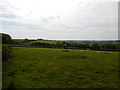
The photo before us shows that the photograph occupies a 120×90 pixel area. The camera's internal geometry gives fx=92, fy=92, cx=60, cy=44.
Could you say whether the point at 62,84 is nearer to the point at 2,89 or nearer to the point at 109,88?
the point at 109,88

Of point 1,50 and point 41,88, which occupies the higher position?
point 1,50

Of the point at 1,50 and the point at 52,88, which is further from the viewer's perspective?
the point at 1,50

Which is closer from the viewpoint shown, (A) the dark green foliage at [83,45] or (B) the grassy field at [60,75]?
(B) the grassy field at [60,75]

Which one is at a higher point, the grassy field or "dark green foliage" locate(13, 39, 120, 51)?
"dark green foliage" locate(13, 39, 120, 51)

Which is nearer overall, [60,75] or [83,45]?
[60,75]

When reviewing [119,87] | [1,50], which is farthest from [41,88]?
[1,50]

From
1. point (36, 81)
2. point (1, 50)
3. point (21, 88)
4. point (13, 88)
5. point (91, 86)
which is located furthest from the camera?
point (1, 50)

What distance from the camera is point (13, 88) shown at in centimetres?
684

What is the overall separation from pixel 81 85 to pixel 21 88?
4981mm

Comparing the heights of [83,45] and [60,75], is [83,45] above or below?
above

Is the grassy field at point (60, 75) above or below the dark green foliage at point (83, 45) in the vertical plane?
below

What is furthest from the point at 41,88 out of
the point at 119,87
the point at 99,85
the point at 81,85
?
the point at 119,87

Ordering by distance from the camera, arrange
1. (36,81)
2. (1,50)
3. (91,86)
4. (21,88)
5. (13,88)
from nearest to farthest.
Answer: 1. (13,88)
2. (21,88)
3. (91,86)
4. (36,81)
5. (1,50)

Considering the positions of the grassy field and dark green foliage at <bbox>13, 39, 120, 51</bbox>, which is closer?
the grassy field
